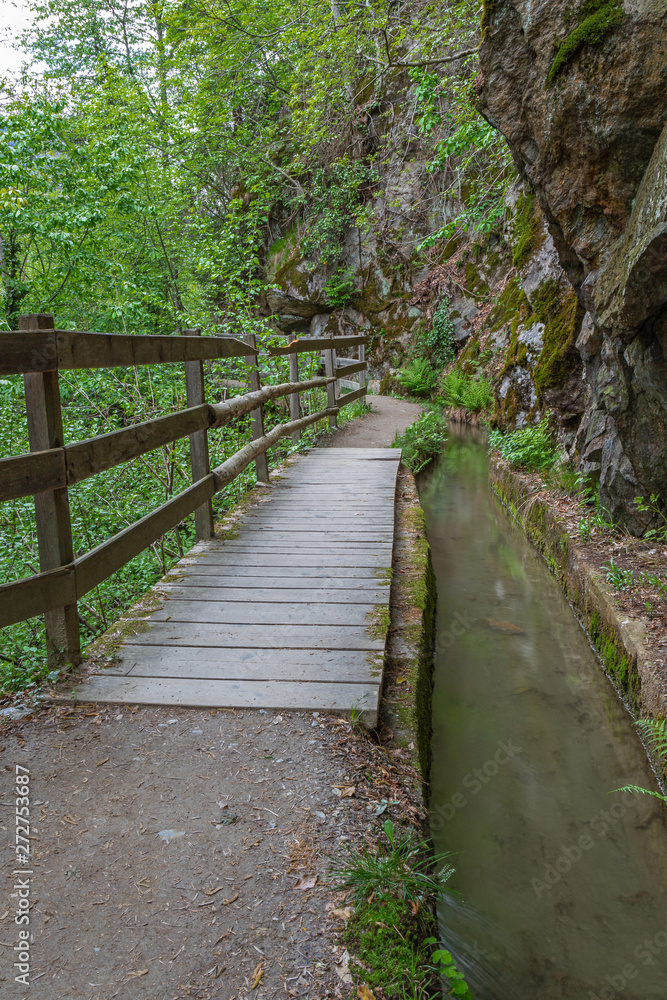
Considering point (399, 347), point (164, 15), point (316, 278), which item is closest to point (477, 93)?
point (164, 15)

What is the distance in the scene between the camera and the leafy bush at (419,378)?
15.9 m

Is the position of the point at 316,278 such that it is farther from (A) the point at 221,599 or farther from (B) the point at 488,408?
(A) the point at 221,599

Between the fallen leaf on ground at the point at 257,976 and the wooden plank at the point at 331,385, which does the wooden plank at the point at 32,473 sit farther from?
the wooden plank at the point at 331,385

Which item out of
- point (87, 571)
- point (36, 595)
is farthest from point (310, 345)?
point (36, 595)

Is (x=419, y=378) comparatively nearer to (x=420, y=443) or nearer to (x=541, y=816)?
(x=420, y=443)

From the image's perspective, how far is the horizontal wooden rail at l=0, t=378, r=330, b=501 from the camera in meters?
2.33

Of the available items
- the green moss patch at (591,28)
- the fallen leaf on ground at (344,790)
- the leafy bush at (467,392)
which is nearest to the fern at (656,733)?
the fallen leaf on ground at (344,790)

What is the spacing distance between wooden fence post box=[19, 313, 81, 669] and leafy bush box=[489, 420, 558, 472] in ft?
17.8

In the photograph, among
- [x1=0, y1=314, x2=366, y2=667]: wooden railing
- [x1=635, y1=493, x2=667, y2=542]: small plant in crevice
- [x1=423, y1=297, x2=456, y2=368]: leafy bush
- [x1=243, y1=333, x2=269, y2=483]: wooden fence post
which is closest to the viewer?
[x1=0, y1=314, x2=366, y2=667]: wooden railing

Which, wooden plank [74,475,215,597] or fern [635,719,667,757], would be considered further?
fern [635,719,667,757]

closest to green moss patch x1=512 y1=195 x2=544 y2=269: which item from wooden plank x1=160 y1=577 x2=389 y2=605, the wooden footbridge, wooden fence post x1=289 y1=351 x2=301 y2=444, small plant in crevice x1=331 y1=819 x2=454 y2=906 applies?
wooden fence post x1=289 y1=351 x2=301 y2=444

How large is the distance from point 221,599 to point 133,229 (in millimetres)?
12521

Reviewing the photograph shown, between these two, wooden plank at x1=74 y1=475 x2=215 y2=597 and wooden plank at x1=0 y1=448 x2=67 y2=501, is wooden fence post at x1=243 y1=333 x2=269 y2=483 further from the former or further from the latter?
wooden plank at x1=0 y1=448 x2=67 y2=501

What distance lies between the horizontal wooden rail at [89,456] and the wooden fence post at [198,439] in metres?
0.09
